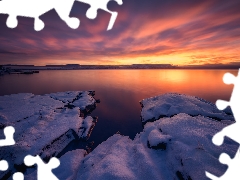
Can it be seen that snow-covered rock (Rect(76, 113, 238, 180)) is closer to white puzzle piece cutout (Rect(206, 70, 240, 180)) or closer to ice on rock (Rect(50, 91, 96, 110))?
white puzzle piece cutout (Rect(206, 70, 240, 180))

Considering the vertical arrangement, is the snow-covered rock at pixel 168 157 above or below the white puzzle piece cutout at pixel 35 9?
below

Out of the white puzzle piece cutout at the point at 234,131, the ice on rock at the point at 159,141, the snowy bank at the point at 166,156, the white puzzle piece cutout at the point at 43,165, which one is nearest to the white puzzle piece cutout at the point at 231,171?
the white puzzle piece cutout at the point at 234,131

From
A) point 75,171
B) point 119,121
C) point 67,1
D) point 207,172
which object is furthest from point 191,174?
point 119,121

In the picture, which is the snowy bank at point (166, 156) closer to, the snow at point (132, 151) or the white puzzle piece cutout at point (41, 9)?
the snow at point (132, 151)

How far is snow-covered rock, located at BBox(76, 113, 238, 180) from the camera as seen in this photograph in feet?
16.6

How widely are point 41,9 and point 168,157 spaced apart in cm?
712

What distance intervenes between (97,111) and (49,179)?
11.6m

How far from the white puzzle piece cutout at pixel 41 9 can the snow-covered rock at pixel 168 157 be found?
527 centimetres

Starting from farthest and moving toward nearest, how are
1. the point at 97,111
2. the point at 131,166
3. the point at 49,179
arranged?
the point at 97,111 < the point at 131,166 < the point at 49,179

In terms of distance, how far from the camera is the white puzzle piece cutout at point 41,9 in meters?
3.66

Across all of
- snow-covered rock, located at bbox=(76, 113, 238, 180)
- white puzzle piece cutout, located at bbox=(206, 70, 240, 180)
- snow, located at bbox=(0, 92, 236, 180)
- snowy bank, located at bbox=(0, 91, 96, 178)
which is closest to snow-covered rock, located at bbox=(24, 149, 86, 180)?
snow, located at bbox=(0, 92, 236, 180)

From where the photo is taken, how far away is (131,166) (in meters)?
6.17

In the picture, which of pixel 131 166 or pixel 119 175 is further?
pixel 131 166

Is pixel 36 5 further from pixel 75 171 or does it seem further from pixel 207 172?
pixel 207 172
